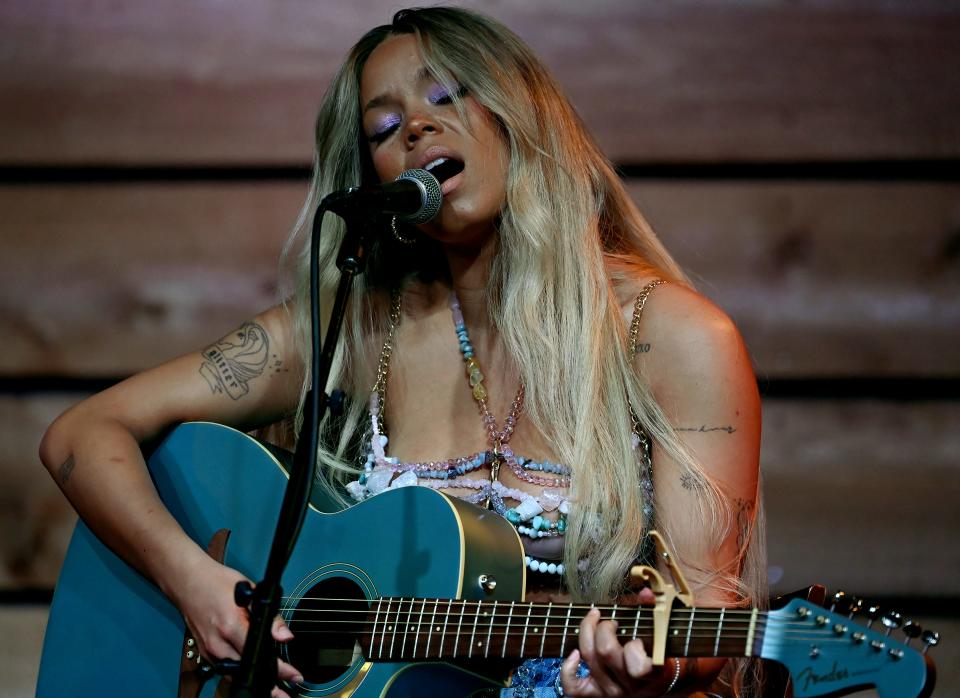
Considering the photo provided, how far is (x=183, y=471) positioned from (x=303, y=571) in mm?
450

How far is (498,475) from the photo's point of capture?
7.37ft

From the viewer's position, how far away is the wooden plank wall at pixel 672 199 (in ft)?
9.39

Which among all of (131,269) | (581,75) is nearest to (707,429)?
(581,75)

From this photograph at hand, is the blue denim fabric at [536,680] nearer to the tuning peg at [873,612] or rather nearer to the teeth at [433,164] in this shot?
the tuning peg at [873,612]

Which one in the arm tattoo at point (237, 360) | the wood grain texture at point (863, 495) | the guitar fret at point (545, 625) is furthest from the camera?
the wood grain texture at point (863, 495)

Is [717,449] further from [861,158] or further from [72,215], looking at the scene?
[72,215]

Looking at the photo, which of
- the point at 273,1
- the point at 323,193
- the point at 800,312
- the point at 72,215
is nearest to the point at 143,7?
the point at 273,1

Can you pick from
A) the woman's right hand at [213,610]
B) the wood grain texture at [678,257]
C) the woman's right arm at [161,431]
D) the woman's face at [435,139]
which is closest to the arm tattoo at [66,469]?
the woman's right arm at [161,431]

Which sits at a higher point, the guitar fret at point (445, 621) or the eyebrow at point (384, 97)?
the eyebrow at point (384, 97)

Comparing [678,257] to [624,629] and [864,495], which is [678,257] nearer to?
A: [864,495]

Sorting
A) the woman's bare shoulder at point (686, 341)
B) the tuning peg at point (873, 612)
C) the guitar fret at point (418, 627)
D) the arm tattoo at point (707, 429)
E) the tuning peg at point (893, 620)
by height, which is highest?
the woman's bare shoulder at point (686, 341)

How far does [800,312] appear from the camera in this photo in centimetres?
290

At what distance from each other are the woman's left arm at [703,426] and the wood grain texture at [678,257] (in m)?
0.81

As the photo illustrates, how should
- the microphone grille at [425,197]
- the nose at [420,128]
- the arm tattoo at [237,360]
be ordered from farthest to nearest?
the arm tattoo at [237,360], the nose at [420,128], the microphone grille at [425,197]
